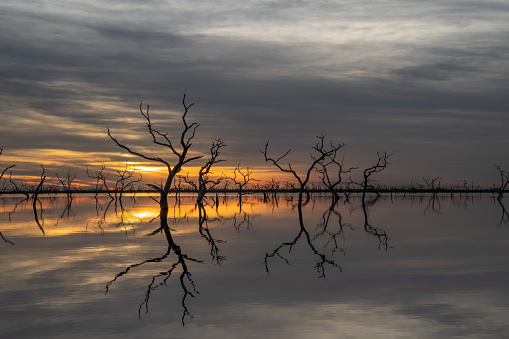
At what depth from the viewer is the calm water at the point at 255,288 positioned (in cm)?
663

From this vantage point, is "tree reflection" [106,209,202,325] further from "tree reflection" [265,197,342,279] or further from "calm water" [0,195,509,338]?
"tree reflection" [265,197,342,279]

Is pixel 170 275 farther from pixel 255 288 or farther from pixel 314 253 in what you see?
pixel 314 253

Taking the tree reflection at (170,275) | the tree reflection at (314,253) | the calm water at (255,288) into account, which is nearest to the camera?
the calm water at (255,288)

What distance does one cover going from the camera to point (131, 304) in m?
7.81

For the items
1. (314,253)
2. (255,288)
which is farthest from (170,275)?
(314,253)

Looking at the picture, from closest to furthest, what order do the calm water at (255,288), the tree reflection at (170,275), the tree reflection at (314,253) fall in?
the calm water at (255,288) → the tree reflection at (170,275) → the tree reflection at (314,253)

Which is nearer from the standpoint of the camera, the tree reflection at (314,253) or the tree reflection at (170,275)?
the tree reflection at (170,275)

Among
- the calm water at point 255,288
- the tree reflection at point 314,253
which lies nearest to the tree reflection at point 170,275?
the calm water at point 255,288

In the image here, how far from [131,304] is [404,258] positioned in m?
6.62

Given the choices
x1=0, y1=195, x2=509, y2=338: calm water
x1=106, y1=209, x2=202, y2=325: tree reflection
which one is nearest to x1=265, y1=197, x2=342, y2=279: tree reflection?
x1=0, y1=195, x2=509, y2=338: calm water

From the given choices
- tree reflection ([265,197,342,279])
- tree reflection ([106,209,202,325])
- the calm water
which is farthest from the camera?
tree reflection ([265,197,342,279])

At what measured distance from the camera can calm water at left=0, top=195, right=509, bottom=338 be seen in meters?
6.63

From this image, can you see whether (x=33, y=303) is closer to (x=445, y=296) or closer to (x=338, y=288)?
(x=338, y=288)

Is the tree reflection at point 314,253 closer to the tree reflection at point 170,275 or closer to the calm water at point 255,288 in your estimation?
the calm water at point 255,288
